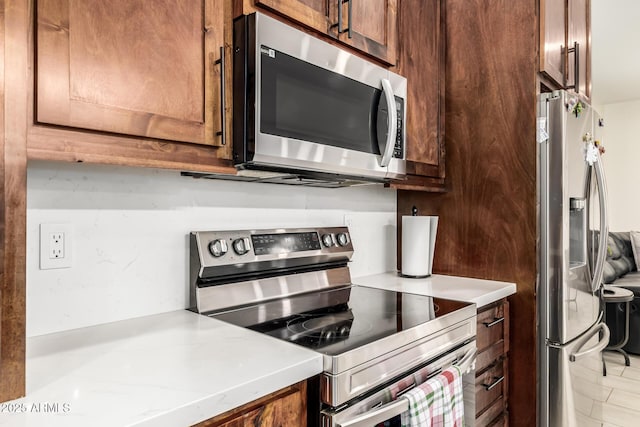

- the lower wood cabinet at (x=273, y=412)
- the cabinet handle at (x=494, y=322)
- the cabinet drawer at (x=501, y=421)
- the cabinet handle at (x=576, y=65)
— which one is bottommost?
the cabinet drawer at (x=501, y=421)

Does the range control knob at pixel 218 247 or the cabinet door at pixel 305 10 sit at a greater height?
the cabinet door at pixel 305 10

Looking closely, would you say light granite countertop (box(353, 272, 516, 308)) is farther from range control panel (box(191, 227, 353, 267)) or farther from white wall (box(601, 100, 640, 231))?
white wall (box(601, 100, 640, 231))

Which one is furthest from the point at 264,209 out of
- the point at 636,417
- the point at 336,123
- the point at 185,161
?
the point at 636,417

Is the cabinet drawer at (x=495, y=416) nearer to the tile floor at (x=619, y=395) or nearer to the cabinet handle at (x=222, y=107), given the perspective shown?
the tile floor at (x=619, y=395)

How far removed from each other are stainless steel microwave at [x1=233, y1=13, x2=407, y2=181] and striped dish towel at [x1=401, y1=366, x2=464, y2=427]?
0.71 metres

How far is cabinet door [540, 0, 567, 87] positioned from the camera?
1.79 meters

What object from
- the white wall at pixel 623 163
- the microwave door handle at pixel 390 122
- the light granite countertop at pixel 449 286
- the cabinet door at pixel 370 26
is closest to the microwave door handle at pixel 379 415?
the light granite countertop at pixel 449 286

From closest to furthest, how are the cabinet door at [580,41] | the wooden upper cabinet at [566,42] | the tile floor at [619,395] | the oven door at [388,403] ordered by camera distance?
the oven door at [388,403] < the wooden upper cabinet at [566,42] < the cabinet door at [580,41] < the tile floor at [619,395]

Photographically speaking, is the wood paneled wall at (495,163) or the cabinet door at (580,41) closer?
the wood paneled wall at (495,163)

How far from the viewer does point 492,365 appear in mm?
1685

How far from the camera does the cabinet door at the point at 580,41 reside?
2.11 meters

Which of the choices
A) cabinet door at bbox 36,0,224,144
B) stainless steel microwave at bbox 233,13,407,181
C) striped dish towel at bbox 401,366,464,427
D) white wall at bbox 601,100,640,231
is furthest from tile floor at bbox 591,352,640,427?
white wall at bbox 601,100,640,231

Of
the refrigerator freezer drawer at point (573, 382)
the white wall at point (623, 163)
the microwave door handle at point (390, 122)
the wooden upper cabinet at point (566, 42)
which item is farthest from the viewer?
the white wall at point (623, 163)

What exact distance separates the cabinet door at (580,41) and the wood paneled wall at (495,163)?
Result: 47 cm
